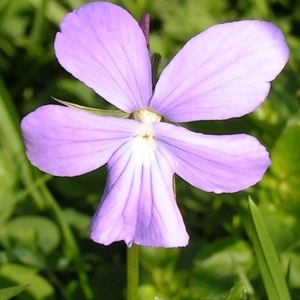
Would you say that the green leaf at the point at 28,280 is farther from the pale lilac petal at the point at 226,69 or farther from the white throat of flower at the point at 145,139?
the pale lilac petal at the point at 226,69

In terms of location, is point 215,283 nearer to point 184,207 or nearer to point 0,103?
point 184,207

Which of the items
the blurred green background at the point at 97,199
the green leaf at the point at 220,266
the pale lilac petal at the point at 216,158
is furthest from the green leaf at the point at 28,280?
the pale lilac petal at the point at 216,158

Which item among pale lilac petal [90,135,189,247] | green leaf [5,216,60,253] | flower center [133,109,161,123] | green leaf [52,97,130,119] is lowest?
green leaf [5,216,60,253]

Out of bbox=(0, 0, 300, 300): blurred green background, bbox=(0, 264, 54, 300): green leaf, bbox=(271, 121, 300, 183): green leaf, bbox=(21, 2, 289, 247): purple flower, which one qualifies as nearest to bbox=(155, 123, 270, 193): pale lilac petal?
bbox=(21, 2, 289, 247): purple flower

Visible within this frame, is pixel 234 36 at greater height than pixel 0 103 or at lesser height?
greater

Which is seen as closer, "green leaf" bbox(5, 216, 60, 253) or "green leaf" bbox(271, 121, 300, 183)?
"green leaf" bbox(271, 121, 300, 183)

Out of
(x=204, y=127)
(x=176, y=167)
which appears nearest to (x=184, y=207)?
(x=204, y=127)

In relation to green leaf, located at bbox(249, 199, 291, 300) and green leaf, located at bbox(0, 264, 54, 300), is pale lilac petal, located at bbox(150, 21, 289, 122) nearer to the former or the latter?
green leaf, located at bbox(249, 199, 291, 300)
